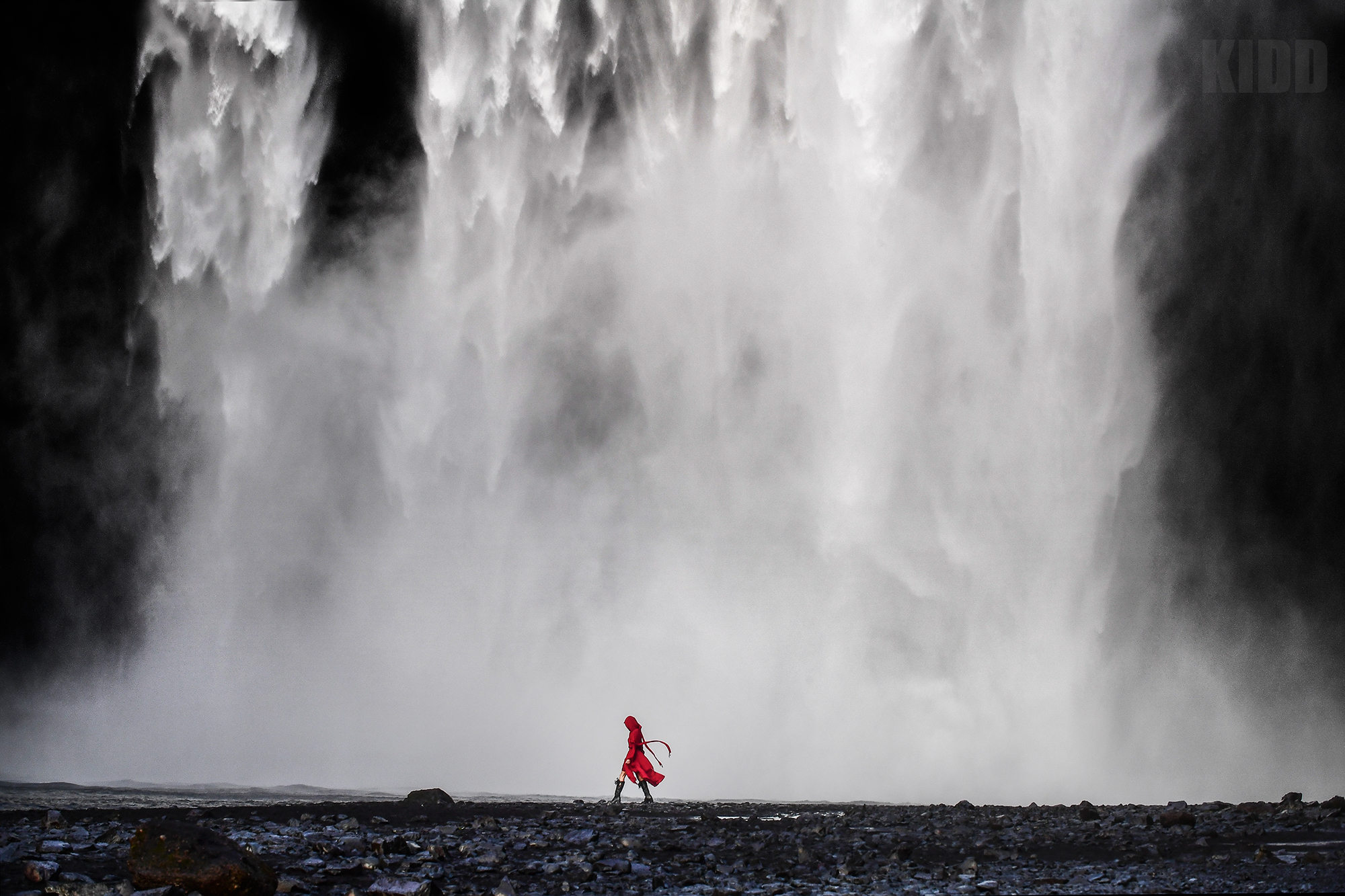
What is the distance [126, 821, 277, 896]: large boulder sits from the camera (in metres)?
8.96

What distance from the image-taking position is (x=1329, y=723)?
29047mm

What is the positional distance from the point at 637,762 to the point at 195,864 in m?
8.22

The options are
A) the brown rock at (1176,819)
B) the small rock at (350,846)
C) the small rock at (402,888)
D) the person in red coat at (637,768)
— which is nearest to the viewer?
the small rock at (402,888)

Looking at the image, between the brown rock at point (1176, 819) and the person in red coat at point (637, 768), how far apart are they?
6.68 meters

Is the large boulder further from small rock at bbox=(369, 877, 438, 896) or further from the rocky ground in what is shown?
small rock at bbox=(369, 877, 438, 896)

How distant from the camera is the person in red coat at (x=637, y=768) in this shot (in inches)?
641

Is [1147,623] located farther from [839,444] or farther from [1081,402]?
[839,444]

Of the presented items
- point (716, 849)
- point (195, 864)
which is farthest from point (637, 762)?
point (195, 864)

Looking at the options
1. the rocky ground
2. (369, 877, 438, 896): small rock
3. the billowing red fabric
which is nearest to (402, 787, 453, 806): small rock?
the rocky ground

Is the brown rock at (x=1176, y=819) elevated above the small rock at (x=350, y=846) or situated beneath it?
elevated above

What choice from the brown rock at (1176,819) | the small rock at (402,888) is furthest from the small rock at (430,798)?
the brown rock at (1176,819)

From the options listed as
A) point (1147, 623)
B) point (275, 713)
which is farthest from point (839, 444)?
point (275, 713)

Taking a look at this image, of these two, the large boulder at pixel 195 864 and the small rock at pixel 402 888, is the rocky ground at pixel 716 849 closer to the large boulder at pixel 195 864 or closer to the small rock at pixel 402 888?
the small rock at pixel 402 888

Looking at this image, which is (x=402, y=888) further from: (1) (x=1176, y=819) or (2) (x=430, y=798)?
(1) (x=1176, y=819)
